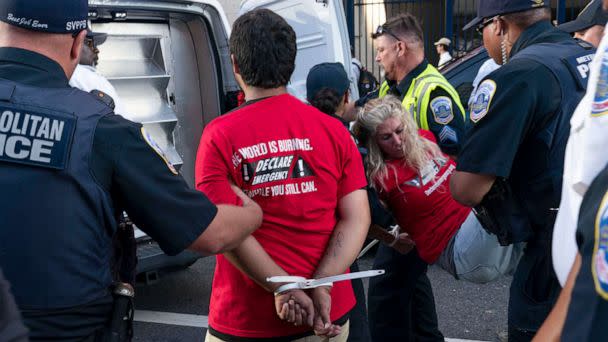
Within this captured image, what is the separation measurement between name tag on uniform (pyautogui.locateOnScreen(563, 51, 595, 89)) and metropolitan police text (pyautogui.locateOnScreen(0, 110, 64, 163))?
1.70 metres

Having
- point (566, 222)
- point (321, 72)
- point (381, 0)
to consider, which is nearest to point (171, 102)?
point (321, 72)

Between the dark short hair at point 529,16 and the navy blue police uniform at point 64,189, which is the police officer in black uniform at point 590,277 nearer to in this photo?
the navy blue police uniform at point 64,189

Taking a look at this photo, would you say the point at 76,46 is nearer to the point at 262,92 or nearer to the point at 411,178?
the point at 262,92

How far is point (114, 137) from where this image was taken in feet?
6.04

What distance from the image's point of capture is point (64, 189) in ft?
5.86

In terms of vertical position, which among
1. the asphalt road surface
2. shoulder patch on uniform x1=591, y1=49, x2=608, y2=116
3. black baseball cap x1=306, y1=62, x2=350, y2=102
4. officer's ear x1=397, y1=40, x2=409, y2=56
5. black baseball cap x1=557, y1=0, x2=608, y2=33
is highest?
shoulder patch on uniform x1=591, y1=49, x2=608, y2=116

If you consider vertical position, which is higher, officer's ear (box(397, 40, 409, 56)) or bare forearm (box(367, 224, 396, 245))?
officer's ear (box(397, 40, 409, 56))

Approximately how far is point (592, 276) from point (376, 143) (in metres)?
2.38

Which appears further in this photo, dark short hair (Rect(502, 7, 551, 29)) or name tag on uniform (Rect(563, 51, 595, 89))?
dark short hair (Rect(502, 7, 551, 29))

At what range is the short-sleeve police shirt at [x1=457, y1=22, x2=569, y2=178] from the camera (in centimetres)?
255

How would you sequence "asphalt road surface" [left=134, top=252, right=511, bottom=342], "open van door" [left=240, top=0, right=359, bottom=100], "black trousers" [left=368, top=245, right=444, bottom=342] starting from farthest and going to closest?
"open van door" [left=240, top=0, right=359, bottom=100], "asphalt road surface" [left=134, top=252, right=511, bottom=342], "black trousers" [left=368, top=245, right=444, bottom=342]

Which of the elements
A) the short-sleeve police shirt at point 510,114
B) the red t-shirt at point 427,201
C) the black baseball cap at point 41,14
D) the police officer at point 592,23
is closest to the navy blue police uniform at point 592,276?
the black baseball cap at point 41,14

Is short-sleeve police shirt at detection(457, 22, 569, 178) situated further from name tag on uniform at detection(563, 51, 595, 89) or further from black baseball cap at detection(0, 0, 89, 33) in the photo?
black baseball cap at detection(0, 0, 89, 33)

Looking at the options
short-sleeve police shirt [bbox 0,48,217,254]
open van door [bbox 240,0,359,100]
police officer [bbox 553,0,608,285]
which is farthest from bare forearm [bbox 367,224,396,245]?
open van door [bbox 240,0,359,100]
